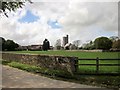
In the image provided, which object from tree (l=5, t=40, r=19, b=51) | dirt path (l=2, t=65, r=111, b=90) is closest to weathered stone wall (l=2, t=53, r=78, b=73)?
dirt path (l=2, t=65, r=111, b=90)

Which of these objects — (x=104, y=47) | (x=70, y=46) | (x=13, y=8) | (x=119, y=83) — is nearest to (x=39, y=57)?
(x=13, y=8)

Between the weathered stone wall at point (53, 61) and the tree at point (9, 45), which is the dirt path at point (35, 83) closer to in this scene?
the weathered stone wall at point (53, 61)

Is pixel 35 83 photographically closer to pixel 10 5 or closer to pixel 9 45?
pixel 10 5

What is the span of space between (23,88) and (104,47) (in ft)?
370

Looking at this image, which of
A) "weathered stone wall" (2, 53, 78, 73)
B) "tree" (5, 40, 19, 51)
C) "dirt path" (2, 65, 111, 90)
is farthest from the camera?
"tree" (5, 40, 19, 51)

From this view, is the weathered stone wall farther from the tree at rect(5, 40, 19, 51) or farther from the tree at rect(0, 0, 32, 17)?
the tree at rect(5, 40, 19, 51)

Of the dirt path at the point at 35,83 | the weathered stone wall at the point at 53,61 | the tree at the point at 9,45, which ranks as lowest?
the dirt path at the point at 35,83

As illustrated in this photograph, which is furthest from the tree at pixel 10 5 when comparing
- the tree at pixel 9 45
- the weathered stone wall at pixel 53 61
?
the tree at pixel 9 45

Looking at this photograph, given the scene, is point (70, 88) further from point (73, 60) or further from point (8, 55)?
point (8, 55)

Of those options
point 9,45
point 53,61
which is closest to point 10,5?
point 53,61

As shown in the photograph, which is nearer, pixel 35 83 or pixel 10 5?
pixel 35 83

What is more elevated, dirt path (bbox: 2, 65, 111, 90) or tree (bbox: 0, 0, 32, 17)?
tree (bbox: 0, 0, 32, 17)

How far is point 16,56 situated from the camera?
31.0 metres

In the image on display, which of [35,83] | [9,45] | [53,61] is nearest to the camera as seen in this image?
[35,83]
